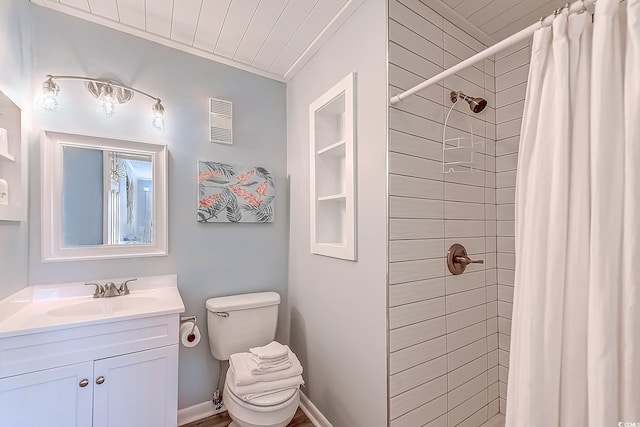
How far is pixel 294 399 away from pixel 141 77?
6.75 ft

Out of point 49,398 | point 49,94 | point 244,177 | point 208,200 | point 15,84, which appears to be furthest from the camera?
point 244,177

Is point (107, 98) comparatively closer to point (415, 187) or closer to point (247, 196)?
point (247, 196)

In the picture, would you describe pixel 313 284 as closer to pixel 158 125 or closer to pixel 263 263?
pixel 263 263

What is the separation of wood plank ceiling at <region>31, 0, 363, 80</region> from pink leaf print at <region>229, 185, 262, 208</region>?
892mm

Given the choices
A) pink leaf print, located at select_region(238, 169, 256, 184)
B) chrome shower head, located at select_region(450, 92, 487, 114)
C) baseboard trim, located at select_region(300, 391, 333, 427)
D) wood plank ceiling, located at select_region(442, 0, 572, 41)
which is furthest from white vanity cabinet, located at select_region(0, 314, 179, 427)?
wood plank ceiling, located at select_region(442, 0, 572, 41)

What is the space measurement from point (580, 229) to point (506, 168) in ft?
4.12

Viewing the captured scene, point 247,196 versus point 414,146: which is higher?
point 414,146

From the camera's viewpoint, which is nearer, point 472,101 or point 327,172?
point 472,101

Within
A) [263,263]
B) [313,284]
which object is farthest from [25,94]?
[313,284]

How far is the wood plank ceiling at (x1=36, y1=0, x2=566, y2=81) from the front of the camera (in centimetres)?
144

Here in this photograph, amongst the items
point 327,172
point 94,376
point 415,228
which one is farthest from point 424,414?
point 94,376

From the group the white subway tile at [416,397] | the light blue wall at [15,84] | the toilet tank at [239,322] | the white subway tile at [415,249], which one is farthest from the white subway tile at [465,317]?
the light blue wall at [15,84]

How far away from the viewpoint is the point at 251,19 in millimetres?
1546

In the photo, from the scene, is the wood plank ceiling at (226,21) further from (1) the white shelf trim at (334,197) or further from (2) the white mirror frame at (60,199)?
(1) the white shelf trim at (334,197)
